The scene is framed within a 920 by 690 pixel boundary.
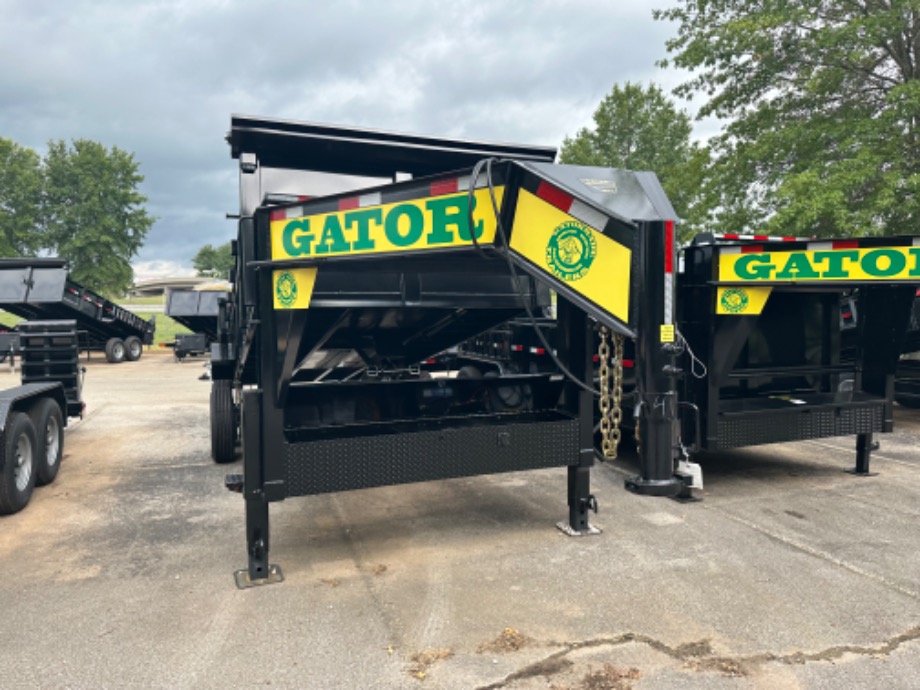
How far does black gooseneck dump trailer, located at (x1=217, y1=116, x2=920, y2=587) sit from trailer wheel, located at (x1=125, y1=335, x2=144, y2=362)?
16.3 m

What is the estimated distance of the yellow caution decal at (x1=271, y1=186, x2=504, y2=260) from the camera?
3071 millimetres

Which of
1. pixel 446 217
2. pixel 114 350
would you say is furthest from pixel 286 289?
pixel 114 350

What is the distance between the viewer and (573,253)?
273cm

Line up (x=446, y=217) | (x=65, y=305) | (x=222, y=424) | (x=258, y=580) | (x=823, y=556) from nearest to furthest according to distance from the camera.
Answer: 1. (x=446, y=217)
2. (x=258, y=580)
3. (x=823, y=556)
4. (x=222, y=424)
5. (x=65, y=305)

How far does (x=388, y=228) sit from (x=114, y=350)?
65.6 feet

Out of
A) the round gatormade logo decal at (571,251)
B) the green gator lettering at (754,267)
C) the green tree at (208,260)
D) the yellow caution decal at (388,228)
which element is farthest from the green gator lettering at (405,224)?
the green tree at (208,260)

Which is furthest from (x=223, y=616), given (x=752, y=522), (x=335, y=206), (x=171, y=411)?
(x=171, y=411)

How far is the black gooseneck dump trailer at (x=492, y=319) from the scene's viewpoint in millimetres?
2779

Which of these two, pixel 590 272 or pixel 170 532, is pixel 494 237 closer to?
pixel 590 272

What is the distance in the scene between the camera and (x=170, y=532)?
15.3 ft

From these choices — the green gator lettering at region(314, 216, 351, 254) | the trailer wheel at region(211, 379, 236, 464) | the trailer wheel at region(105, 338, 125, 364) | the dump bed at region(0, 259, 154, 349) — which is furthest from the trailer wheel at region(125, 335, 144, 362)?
the green gator lettering at region(314, 216, 351, 254)

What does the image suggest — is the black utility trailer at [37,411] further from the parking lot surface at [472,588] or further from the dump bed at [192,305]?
the dump bed at [192,305]

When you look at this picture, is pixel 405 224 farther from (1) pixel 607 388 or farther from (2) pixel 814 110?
(2) pixel 814 110

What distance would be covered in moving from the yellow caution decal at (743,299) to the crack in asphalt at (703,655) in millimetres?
2552
